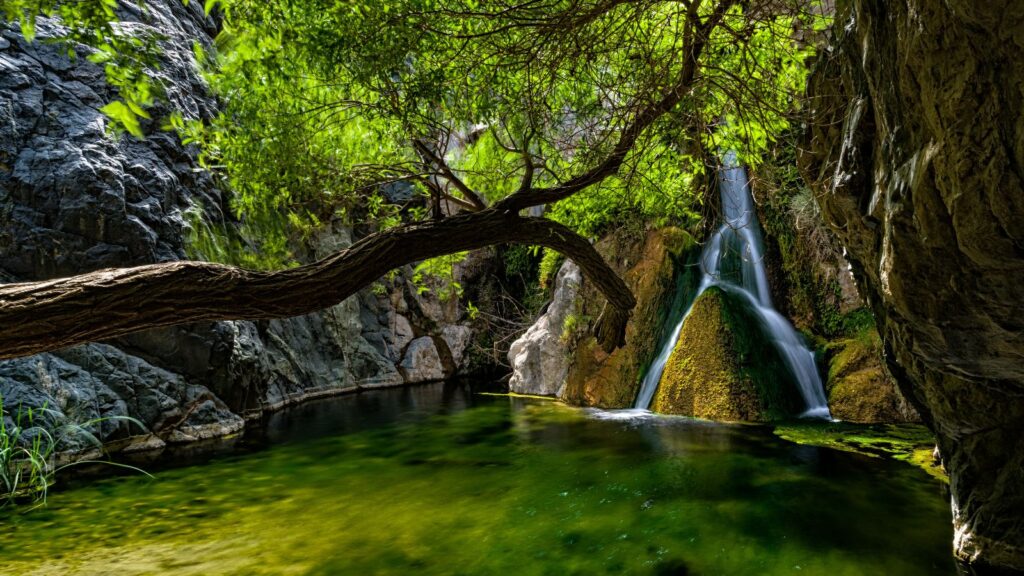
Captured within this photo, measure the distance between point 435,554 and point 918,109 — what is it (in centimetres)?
369

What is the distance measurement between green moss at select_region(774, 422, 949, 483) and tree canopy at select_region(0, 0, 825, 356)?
299 cm

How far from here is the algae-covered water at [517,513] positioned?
10.7ft

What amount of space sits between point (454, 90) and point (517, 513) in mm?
3701

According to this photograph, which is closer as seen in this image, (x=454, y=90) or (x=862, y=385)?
(x=454, y=90)

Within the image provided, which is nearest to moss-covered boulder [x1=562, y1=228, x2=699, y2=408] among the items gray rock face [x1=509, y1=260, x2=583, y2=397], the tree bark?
gray rock face [x1=509, y1=260, x2=583, y2=397]

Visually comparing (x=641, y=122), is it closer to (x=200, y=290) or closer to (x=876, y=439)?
(x=200, y=290)

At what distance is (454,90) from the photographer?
4.13 meters

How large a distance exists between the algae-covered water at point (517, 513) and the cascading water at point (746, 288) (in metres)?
1.50

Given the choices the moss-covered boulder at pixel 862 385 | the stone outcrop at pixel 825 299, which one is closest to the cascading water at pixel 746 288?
the stone outcrop at pixel 825 299

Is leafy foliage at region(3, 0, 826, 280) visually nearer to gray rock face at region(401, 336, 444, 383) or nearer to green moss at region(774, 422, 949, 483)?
green moss at region(774, 422, 949, 483)

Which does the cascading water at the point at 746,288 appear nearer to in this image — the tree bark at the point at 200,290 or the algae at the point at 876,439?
the algae at the point at 876,439

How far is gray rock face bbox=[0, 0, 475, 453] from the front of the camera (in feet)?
21.3

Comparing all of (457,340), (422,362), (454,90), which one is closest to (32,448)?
(454,90)

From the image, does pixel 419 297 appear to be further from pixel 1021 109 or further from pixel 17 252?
pixel 1021 109
